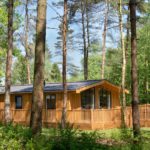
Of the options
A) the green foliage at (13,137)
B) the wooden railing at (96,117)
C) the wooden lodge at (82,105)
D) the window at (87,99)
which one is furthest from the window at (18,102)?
the green foliage at (13,137)

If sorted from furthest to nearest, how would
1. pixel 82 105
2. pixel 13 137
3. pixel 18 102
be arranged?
pixel 18 102, pixel 82 105, pixel 13 137

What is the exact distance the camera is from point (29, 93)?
105 feet

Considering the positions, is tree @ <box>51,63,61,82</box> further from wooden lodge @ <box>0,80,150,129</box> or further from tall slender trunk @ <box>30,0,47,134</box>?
tall slender trunk @ <box>30,0,47,134</box>

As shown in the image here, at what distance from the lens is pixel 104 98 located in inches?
1307

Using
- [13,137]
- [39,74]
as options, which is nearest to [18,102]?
[39,74]

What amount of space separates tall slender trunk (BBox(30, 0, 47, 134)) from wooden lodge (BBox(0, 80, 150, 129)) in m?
14.2

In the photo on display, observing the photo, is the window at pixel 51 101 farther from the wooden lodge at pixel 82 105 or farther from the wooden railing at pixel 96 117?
the wooden railing at pixel 96 117

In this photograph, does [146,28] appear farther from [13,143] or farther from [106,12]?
[13,143]

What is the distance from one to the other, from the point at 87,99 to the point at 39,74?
19017mm

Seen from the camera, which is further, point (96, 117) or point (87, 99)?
point (87, 99)

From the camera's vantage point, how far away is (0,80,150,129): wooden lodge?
92.5 feet

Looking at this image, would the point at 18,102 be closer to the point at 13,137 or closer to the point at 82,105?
the point at 82,105

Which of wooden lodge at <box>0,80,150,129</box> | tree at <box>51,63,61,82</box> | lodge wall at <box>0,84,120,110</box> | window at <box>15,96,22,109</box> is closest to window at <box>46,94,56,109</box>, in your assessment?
wooden lodge at <box>0,80,150,129</box>

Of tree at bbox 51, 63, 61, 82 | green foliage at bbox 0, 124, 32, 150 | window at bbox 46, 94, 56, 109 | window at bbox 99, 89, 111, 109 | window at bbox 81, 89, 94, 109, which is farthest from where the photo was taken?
tree at bbox 51, 63, 61, 82
